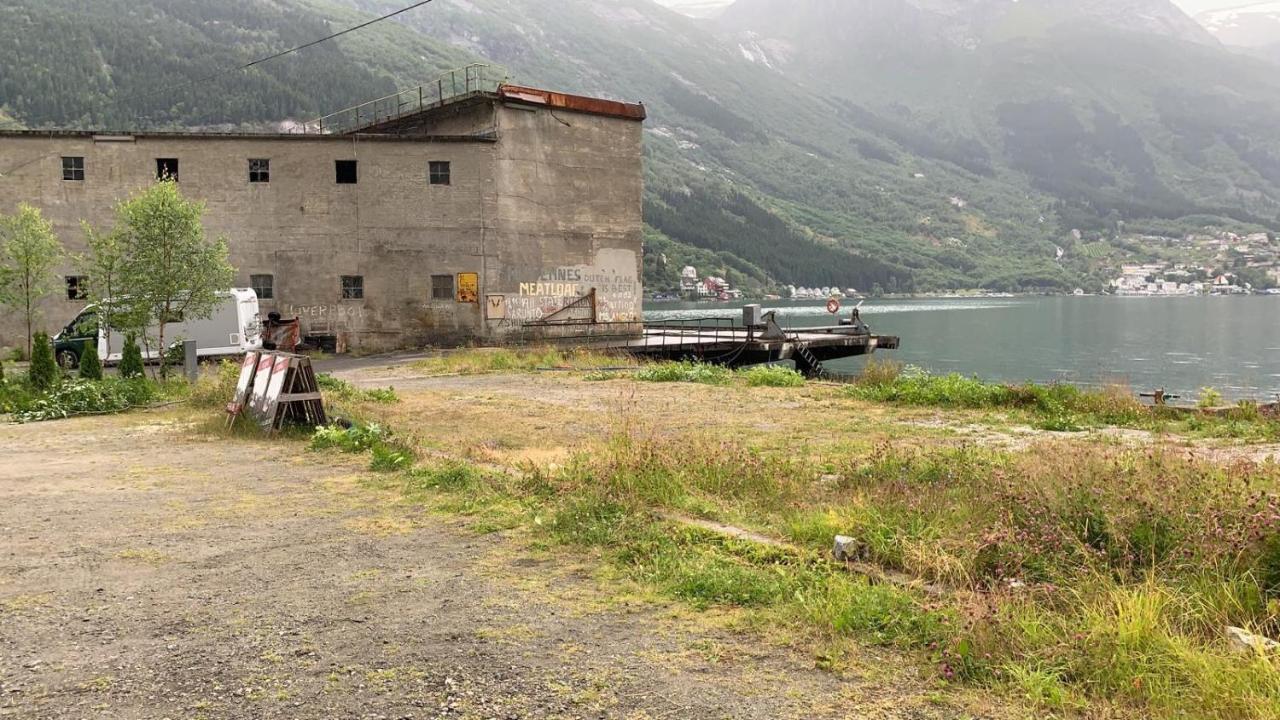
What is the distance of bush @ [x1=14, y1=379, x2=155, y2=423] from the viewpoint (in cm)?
1747

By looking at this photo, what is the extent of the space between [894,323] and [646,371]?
9170 cm

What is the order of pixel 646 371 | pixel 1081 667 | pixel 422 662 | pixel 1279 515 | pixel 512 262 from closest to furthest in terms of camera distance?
pixel 1081 667
pixel 422 662
pixel 1279 515
pixel 646 371
pixel 512 262

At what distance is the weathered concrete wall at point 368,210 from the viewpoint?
103ft

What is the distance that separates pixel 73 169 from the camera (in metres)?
31.5

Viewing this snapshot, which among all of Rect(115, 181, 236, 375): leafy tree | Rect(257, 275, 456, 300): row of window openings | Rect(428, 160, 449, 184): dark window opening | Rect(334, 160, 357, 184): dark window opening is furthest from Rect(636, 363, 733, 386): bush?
Rect(334, 160, 357, 184): dark window opening

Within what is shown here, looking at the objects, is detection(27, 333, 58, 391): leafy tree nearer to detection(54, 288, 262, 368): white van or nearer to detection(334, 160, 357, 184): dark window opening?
detection(54, 288, 262, 368): white van

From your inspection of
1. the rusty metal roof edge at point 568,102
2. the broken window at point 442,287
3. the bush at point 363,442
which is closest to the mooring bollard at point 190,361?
the bush at point 363,442

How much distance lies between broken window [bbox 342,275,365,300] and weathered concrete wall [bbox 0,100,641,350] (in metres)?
0.20

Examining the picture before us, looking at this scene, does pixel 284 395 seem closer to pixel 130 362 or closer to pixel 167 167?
pixel 130 362

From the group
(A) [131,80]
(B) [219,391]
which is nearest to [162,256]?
(B) [219,391]

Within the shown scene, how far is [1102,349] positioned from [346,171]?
67158 millimetres

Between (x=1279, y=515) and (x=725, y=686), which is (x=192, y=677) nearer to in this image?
(x=725, y=686)

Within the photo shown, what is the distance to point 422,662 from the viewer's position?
493cm

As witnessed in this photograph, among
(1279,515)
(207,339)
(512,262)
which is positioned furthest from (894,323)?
(1279,515)
